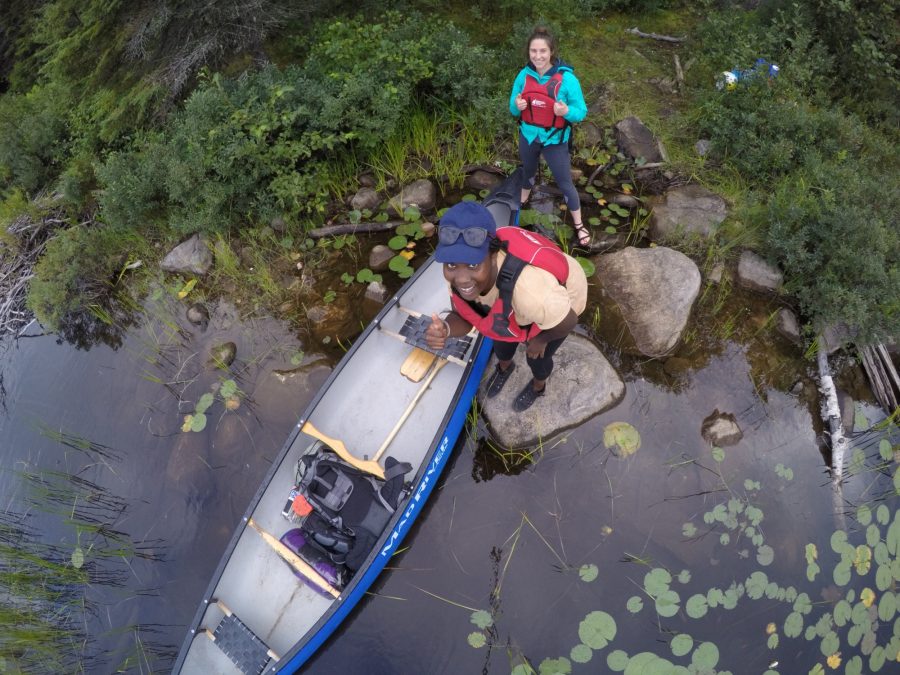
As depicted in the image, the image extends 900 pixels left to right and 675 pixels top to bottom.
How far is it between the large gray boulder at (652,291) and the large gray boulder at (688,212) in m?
0.41

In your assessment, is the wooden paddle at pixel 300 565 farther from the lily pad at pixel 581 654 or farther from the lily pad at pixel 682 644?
the lily pad at pixel 682 644

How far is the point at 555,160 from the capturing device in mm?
5469

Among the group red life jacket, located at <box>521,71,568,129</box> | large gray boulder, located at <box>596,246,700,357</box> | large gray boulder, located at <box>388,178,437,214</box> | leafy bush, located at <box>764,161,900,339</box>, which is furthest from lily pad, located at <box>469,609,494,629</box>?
large gray boulder, located at <box>388,178,437,214</box>

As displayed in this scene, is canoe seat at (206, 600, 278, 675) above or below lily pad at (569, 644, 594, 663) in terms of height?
below

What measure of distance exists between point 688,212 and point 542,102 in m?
2.74

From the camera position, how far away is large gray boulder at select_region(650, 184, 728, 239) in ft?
20.9

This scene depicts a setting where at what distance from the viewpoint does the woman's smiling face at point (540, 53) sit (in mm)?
4613

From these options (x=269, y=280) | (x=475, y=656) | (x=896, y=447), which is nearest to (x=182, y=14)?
(x=269, y=280)

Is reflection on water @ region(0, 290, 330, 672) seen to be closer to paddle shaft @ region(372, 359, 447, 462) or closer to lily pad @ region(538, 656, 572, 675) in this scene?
paddle shaft @ region(372, 359, 447, 462)

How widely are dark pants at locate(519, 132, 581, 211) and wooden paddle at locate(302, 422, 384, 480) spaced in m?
3.57

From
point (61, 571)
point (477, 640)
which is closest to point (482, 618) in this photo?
point (477, 640)

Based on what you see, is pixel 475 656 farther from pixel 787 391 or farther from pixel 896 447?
pixel 896 447

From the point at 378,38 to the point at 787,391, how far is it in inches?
270

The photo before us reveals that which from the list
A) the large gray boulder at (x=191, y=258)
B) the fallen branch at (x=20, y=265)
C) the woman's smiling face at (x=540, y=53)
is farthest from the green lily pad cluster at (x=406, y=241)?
the fallen branch at (x=20, y=265)
